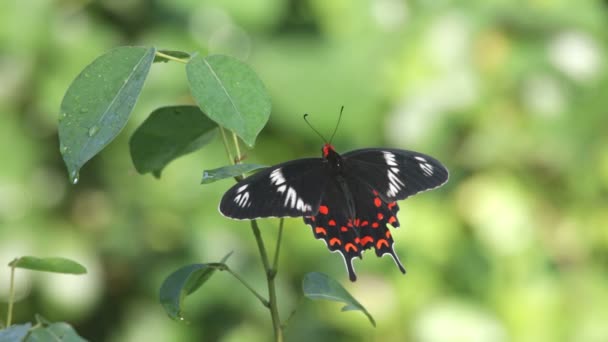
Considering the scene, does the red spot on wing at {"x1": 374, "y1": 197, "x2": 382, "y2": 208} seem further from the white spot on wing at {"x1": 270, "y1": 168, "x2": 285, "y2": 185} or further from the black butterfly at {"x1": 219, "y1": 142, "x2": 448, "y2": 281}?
the white spot on wing at {"x1": 270, "y1": 168, "x2": 285, "y2": 185}

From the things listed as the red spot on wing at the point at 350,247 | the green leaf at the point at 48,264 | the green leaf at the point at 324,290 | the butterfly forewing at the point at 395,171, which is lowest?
the green leaf at the point at 48,264

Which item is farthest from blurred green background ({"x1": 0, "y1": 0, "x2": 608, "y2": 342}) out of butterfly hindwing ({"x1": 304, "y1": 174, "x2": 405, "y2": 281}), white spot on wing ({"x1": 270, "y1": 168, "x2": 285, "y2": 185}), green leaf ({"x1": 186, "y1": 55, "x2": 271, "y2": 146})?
green leaf ({"x1": 186, "y1": 55, "x2": 271, "y2": 146})

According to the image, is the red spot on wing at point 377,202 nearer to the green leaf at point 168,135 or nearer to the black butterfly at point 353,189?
the black butterfly at point 353,189

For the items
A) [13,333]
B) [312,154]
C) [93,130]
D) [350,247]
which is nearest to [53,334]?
[13,333]

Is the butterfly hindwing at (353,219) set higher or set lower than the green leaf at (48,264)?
higher

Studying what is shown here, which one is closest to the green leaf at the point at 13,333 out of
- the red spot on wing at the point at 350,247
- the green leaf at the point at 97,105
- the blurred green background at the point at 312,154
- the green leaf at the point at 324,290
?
the green leaf at the point at 97,105

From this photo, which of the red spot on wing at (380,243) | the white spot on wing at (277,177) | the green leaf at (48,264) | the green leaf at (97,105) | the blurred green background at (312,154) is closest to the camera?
the green leaf at (97,105)

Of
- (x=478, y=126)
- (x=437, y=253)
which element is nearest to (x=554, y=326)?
(x=437, y=253)

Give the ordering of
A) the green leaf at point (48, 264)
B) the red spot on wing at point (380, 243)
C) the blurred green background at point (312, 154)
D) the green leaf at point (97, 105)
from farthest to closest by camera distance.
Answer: the blurred green background at point (312, 154) < the red spot on wing at point (380, 243) < the green leaf at point (48, 264) < the green leaf at point (97, 105)

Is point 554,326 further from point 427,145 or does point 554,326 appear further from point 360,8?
point 360,8
